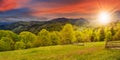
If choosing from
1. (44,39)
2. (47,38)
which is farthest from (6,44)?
(47,38)

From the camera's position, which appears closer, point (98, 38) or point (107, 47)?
point (107, 47)

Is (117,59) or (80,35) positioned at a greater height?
(117,59)

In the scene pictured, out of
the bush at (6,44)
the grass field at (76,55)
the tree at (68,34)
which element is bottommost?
the bush at (6,44)

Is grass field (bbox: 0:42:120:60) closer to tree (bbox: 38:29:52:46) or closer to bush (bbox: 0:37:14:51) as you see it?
bush (bbox: 0:37:14:51)

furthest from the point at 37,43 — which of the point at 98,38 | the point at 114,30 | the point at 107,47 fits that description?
the point at 107,47

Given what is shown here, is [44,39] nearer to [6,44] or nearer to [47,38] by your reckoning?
[47,38]

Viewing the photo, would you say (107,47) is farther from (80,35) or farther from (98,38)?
(80,35)

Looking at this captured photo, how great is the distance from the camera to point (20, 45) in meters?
123

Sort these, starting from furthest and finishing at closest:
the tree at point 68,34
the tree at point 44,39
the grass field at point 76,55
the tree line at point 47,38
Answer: the tree at point 44,39 → the tree at point 68,34 → the tree line at point 47,38 → the grass field at point 76,55

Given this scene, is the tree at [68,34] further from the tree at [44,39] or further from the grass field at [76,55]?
the grass field at [76,55]

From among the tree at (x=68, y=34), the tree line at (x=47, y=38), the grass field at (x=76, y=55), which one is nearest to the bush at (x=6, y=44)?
the tree line at (x=47, y=38)

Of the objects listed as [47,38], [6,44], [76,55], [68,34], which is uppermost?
[76,55]

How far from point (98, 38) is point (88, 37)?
14498 millimetres

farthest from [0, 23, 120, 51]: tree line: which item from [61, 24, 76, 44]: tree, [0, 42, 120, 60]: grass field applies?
[0, 42, 120, 60]: grass field
